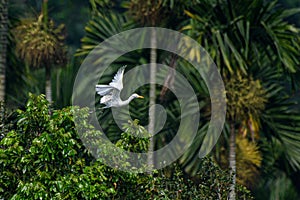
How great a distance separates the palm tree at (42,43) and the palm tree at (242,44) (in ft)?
8.71

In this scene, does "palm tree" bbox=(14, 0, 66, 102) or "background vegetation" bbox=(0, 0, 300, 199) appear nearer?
"background vegetation" bbox=(0, 0, 300, 199)

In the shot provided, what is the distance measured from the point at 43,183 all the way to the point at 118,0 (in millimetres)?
19087

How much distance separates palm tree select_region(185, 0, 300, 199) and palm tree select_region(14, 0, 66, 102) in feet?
8.71

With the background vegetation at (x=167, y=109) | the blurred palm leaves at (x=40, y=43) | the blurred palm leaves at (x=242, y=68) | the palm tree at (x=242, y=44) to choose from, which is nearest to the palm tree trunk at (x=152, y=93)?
the background vegetation at (x=167, y=109)

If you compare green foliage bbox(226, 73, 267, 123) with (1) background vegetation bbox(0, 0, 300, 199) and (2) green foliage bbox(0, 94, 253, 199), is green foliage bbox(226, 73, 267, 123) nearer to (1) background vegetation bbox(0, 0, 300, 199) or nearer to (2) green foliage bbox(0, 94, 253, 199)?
(1) background vegetation bbox(0, 0, 300, 199)

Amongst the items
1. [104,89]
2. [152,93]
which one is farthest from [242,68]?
[104,89]

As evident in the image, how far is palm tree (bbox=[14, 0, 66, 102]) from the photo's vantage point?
14.8m

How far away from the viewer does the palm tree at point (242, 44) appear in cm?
1473

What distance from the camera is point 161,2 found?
15.1 metres

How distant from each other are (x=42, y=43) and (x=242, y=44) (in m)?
3.99

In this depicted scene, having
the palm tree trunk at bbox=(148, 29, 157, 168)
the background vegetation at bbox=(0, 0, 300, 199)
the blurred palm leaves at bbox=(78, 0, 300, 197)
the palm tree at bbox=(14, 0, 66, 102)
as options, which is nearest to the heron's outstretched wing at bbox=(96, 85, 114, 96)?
the background vegetation at bbox=(0, 0, 300, 199)

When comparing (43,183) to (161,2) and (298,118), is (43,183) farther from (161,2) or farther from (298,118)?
(298,118)

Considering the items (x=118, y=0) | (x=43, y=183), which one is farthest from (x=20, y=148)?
(x=118, y=0)

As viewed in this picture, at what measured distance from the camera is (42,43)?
14.8 m
